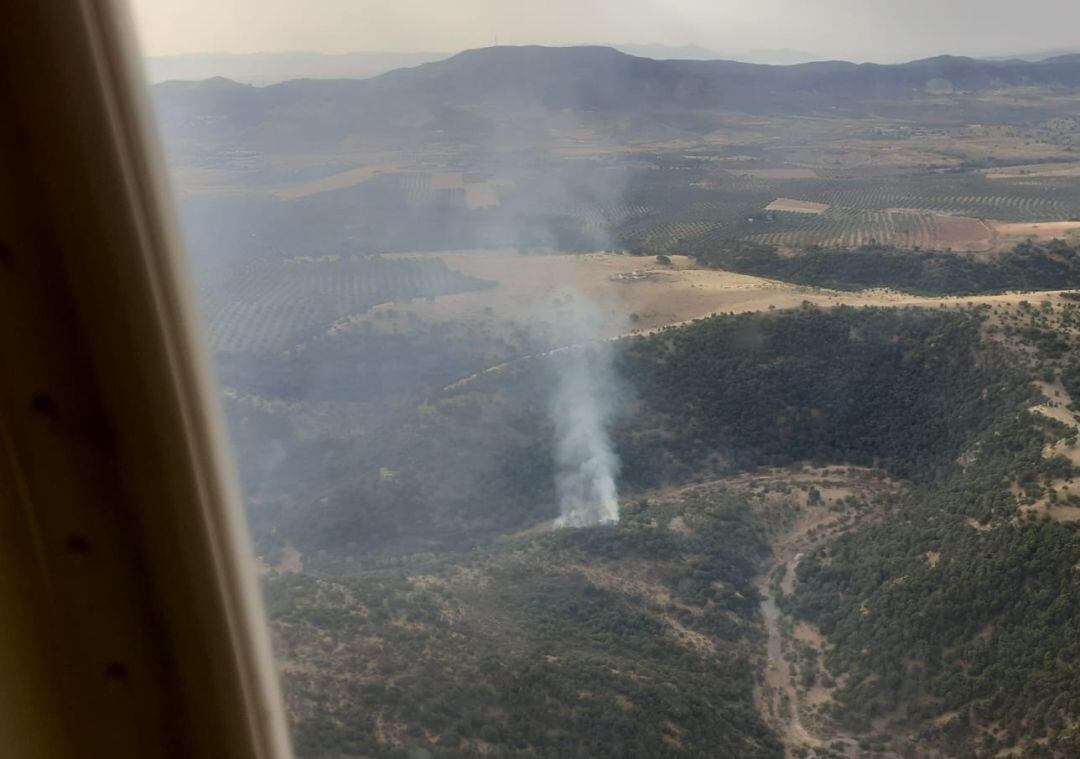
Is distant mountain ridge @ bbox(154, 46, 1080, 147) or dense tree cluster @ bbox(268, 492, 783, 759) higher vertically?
distant mountain ridge @ bbox(154, 46, 1080, 147)

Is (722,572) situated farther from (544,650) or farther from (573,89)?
(573,89)

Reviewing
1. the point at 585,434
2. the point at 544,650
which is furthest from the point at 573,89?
the point at 544,650

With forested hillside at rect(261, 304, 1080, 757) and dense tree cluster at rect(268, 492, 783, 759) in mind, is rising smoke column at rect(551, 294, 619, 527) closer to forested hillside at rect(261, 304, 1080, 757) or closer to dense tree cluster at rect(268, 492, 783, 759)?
forested hillside at rect(261, 304, 1080, 757)

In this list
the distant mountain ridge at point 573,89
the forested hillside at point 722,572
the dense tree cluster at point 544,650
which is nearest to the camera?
the dense tree cluster at point 544,650

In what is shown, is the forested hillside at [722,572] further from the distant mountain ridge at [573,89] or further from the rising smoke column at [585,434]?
the distant mountain ridge at [573,89]

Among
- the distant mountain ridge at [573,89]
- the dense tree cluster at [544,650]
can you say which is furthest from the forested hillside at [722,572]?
the distant mountain ridge at [573,89]

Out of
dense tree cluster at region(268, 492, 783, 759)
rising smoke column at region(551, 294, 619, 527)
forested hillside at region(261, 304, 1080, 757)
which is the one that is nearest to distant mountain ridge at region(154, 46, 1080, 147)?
rising smoke column at region(551, 294, 619, 527)

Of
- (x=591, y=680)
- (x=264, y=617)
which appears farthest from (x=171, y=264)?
(x=591, y=680)
